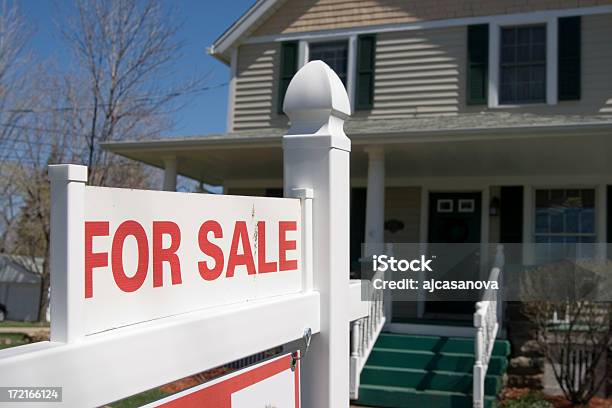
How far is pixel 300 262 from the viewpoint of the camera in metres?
2.34

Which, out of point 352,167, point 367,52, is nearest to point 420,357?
point 352,167

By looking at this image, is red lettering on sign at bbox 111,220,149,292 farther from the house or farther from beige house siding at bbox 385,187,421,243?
beige house siding at bbox 385,187,421,243

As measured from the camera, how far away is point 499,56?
11242 mm

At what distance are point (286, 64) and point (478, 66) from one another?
131 inches

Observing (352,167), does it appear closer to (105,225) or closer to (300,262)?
(300,262)

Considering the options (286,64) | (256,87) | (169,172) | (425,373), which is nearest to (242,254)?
(425,373)

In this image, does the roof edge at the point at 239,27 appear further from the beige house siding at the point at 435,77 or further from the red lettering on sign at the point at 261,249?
the red lettering on sign at the point at 261,249

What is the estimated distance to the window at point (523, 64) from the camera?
11.1 meters

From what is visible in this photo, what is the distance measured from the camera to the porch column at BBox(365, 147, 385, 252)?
9.88 metres

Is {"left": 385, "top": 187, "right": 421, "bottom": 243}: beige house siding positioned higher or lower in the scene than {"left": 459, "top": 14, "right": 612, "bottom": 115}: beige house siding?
lower

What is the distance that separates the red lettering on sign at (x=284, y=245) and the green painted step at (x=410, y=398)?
6406mm

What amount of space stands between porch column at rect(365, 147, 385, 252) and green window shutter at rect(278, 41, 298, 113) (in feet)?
9.88

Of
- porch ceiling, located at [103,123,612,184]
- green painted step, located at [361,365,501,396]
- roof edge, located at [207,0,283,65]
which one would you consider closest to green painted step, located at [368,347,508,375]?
green painted step, located at [361,365,501,396]

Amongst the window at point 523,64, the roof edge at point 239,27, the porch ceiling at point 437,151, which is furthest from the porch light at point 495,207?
the roof edge at point 239,27
